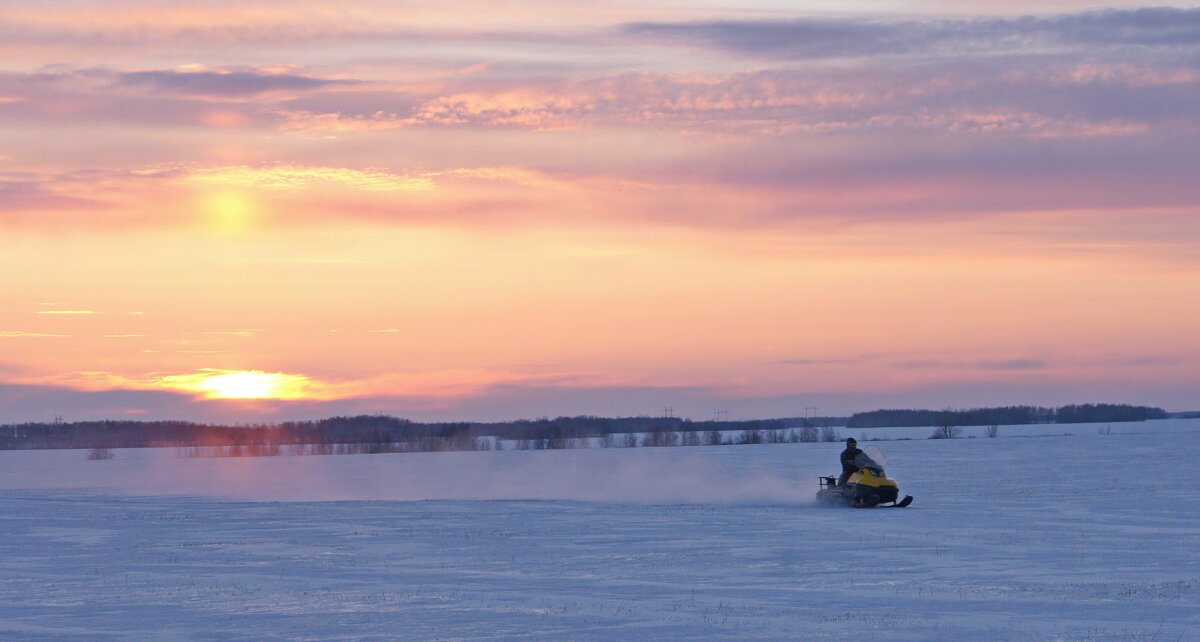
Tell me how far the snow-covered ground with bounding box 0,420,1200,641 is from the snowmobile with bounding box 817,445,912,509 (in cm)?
74

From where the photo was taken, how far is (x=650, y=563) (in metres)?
20.2

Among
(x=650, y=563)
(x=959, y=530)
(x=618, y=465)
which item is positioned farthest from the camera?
(x=618, y=465)

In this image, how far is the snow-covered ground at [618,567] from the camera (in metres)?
14.4

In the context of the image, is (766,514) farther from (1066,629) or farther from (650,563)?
(1066,629)

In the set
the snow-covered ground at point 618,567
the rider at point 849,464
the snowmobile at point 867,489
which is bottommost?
the snow-covered ground at point 618,567

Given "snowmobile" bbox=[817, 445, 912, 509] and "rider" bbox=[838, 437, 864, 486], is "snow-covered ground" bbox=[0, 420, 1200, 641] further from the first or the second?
"rider" bbox=[838, 437, 864, 486]

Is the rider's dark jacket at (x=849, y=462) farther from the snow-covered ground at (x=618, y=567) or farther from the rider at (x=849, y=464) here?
the snow-covered ground at (x=618, y=567)

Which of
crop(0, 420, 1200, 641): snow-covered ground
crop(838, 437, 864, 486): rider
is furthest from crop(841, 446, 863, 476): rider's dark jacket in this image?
crop(0, 420, 1200, 641): snow-covered ground

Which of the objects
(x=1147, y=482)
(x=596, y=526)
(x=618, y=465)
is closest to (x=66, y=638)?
(x=596, y=526)

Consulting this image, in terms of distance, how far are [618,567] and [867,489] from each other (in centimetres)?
1321

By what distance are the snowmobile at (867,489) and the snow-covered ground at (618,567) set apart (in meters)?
0.74

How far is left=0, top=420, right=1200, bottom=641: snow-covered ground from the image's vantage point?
14438mm

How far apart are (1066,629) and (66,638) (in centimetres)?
1036

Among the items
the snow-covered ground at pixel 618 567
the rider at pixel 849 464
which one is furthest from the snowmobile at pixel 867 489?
the snow-covered ground at pixel 618 567
